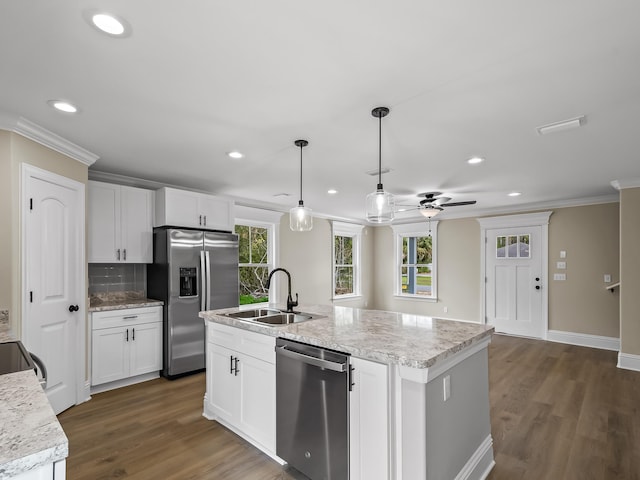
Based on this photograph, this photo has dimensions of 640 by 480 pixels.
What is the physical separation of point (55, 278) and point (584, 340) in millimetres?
7095

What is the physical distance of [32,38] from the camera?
5.12ft

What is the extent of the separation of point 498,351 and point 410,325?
3.61m

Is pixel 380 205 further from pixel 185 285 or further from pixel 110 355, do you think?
pixel 110 355

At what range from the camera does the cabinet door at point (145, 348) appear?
12.3ft

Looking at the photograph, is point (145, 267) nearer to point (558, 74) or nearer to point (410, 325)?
point (410, 325)

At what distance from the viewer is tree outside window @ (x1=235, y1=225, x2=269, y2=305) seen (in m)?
5.62

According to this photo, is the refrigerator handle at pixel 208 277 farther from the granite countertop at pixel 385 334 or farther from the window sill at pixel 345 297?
the window sill at pixel 345 297

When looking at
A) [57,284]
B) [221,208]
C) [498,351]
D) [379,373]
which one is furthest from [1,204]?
[498,351]

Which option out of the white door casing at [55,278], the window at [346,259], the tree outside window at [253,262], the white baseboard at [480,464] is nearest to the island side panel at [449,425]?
the white baseboard at [480,464]

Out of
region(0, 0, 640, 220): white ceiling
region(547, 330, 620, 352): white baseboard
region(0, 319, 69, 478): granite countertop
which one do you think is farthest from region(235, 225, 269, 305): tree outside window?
region(547, 330, 620, 352): white baseboard

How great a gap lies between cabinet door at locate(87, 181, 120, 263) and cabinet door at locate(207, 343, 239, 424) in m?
1.76

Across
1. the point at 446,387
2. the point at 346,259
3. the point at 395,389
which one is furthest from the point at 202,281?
the point at 346,259

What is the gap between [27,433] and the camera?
2.90 ft

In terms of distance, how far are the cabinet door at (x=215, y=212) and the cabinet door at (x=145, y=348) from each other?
1387mm
